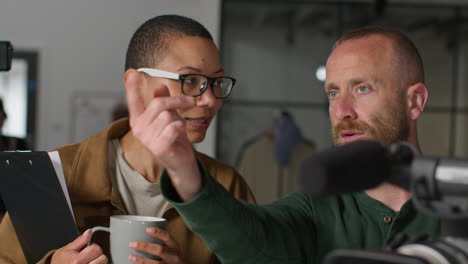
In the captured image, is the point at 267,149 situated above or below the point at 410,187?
below

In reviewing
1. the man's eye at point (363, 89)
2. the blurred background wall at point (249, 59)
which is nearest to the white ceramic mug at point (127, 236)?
the man's eye at point (363, 89)

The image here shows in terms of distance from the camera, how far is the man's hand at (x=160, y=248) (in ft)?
3.33

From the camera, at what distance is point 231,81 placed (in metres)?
1.32

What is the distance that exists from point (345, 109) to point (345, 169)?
22.9 inches

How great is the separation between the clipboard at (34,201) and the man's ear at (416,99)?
64cm

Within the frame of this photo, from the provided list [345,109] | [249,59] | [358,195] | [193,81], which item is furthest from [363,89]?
[249,59]

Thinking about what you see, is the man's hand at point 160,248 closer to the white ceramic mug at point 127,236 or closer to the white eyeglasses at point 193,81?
the white ceramic mug at point 127,236

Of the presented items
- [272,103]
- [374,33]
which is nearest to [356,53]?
[374,33]

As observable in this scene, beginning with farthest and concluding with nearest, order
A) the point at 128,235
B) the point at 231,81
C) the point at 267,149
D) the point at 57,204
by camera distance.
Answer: the point at 267,149, the point at 231,81, the point at 57,204, the point at 128,235

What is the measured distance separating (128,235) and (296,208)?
0.29m

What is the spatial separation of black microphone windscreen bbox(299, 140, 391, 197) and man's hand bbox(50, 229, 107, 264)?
Answer: 24.9 inches

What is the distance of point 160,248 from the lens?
1.03 metres

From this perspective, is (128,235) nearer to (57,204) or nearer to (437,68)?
(57,204)

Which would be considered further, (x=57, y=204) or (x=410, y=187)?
(x=57, y=204)
